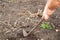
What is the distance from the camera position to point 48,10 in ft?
6.90

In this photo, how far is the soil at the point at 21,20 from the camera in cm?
300

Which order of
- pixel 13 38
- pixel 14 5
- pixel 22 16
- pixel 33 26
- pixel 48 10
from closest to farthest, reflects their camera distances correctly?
pixel 48 10, pixel 13 38, pixel 33 26, pixel 22 16, pixel 14 5

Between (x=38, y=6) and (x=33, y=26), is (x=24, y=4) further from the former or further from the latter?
(x=33, y=26)

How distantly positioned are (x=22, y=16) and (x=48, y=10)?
1332 millimetres

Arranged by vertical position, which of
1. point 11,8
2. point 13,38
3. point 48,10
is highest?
point 48,10

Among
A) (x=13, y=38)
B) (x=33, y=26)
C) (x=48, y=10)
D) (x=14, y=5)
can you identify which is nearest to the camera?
(x=48, y=10)

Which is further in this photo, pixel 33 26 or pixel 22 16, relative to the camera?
pixel 22 16

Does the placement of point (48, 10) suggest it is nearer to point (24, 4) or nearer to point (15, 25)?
point (15, 25)

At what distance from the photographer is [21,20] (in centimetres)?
331

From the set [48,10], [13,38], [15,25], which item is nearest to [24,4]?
[15,25]

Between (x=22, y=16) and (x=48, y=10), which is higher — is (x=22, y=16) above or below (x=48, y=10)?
below

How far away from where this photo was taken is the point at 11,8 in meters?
3.57

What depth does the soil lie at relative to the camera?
3002 mm

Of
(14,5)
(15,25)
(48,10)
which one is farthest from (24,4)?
(48,10)
